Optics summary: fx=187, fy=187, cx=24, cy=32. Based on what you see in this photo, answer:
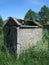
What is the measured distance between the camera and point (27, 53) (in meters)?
7.66

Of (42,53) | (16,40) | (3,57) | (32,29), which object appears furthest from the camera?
(32,29)

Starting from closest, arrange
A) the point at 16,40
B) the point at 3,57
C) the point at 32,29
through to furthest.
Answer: the point at 3,57
the point at 16,40
the point at 32,29

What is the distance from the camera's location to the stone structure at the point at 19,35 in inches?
312

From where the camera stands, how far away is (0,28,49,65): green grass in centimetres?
659

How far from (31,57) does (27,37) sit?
1316mm

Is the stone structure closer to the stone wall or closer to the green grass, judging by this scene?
the stone wall

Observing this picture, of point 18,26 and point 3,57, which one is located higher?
point 18,26

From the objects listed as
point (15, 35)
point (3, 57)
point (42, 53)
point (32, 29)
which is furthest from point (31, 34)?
point (3, 57)

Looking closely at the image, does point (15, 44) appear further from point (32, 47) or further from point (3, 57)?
point (3, 57)

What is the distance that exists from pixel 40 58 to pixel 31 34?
1688 millimetres

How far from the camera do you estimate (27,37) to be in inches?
328

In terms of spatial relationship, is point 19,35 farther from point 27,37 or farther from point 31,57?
point 31,57

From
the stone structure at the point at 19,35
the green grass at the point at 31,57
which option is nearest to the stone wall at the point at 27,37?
the stone structure at the point at 19,35

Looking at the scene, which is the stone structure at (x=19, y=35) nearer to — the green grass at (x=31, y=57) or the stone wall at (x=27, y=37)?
the stone wall at (x=27, y=37)
